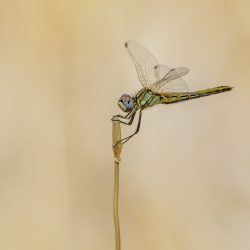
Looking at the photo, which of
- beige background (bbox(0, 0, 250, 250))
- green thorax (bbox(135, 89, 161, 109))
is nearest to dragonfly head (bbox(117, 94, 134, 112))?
green thorax (bbox(135, 89, 161, 109))

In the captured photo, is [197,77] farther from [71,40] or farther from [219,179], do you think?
[71,40]

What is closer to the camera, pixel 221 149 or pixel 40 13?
pixel 221 149

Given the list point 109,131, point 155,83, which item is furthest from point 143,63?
point 109,131

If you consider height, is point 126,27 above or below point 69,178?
above

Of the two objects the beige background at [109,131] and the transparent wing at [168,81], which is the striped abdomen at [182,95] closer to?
the transparent wing at [168,81]

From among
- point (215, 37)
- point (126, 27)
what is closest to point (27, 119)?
point (126, 27)

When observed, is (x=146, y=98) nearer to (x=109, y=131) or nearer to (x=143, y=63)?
(x=143, y=63)
